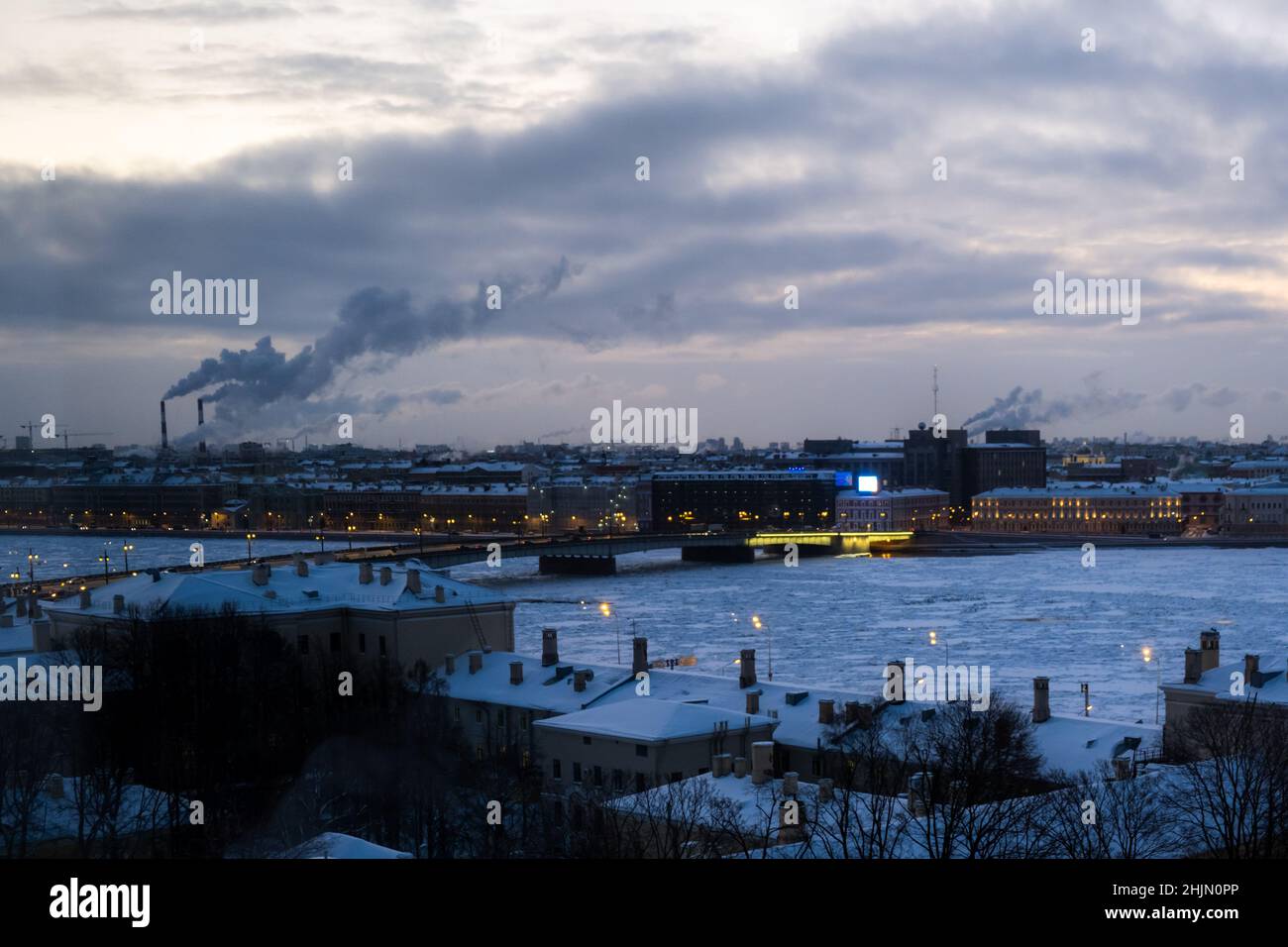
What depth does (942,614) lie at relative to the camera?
13508 mm

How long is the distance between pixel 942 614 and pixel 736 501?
54.7 ft

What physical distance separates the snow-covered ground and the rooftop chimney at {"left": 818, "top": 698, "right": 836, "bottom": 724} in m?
2.10

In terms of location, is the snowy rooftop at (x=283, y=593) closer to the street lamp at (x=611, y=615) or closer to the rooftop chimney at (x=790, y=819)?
the street lamp at (x=611, y=615)

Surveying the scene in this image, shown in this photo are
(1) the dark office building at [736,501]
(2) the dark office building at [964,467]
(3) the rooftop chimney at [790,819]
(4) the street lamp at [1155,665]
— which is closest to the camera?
(3) the rooftop chimney at [790,819]

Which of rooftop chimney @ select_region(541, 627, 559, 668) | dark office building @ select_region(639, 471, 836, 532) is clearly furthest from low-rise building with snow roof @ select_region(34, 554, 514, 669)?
dark office building @ select_region(639, 471, 836, 532)

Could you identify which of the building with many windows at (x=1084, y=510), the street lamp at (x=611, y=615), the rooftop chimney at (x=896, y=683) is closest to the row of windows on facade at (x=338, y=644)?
the street lamp at (x=611, y=615)

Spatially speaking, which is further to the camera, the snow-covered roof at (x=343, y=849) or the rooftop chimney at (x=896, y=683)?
the rooftop chimney at (x=896, y=683)

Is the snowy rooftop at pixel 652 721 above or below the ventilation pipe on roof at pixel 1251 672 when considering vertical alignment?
below

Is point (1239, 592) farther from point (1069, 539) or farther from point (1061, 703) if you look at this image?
point (1069, 539)

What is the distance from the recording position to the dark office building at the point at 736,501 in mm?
30047

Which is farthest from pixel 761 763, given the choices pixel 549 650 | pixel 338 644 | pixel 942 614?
pixel 942 614

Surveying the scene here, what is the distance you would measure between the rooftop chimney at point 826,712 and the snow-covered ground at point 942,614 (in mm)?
2104
